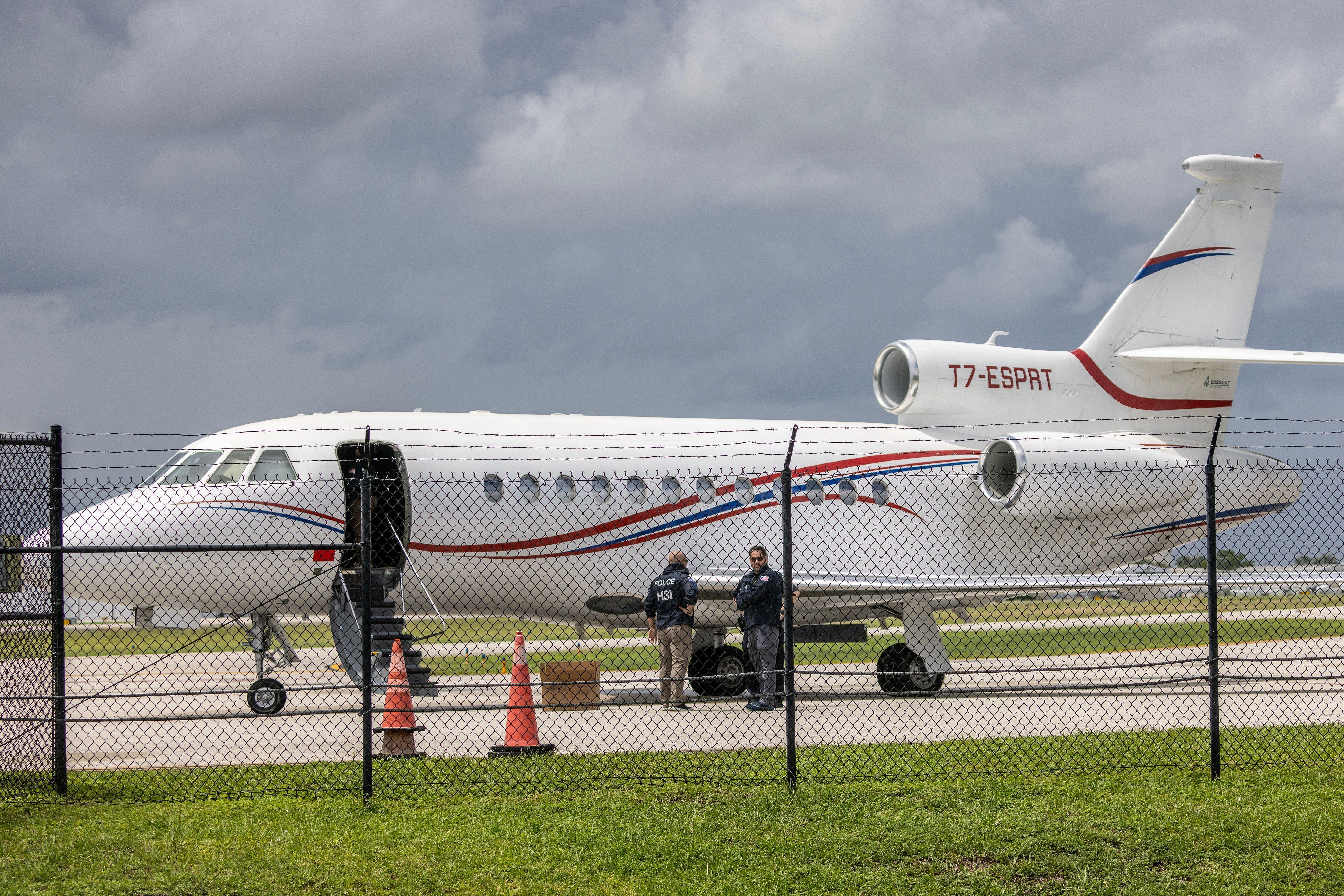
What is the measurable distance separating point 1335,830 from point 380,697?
9.21 metres

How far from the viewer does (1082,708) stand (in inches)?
587

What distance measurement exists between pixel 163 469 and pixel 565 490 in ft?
15.5

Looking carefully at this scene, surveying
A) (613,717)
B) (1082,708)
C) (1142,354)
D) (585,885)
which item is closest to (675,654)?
(613,717)

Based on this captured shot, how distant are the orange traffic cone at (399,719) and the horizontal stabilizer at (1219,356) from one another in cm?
1385

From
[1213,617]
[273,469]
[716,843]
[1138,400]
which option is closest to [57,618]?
[716,843]

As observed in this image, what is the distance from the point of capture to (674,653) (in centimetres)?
1395

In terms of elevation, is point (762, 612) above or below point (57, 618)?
below

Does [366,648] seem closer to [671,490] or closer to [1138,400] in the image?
[671,490]

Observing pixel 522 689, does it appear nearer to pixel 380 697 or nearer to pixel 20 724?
pixel 380 697

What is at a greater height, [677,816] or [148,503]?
[148,503]

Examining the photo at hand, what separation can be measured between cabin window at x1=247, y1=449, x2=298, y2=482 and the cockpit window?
48 centimetres

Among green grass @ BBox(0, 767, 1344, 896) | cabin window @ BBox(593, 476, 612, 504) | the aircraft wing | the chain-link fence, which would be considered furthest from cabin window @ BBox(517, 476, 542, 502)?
green grass @ BBox(0, 767, 1344, 896)

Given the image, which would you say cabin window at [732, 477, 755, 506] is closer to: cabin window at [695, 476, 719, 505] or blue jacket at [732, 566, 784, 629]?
cabin window at [695, 476, 719, 505]

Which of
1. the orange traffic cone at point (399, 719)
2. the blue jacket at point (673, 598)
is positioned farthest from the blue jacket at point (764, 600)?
the orange traffic cone at point (399, 719)
